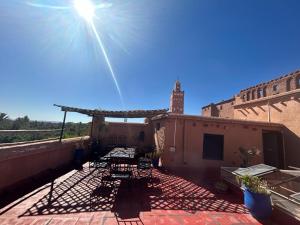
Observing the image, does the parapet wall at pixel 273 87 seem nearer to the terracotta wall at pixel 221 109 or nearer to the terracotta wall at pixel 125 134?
the terracotta wall at pixel 221 109

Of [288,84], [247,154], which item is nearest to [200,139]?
[247,154]

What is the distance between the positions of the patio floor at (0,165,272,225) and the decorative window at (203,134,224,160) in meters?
3.22

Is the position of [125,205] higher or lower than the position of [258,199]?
lower

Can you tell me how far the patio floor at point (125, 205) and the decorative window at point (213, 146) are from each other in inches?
127

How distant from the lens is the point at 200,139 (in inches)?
368

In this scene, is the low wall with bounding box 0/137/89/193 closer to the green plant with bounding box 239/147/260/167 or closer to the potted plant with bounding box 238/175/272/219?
the potted plant with bounding box 238/175/272/219

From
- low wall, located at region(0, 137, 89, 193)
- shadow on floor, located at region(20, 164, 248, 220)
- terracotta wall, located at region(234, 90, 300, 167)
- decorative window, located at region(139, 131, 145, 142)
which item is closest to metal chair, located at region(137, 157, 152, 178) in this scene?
shadow on floor, located at region(20, 164, 248, 220)

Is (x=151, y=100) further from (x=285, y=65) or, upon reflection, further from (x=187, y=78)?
(x=285, y=65)

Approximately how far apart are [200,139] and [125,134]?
7629 mm

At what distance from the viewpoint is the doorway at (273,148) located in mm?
10273

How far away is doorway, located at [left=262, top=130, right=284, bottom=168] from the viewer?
10273 mm

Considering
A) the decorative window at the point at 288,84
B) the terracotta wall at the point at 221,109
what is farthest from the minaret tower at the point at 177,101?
the decorative window at the point at 288,84

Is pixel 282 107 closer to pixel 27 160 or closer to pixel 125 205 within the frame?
pixel 125 205

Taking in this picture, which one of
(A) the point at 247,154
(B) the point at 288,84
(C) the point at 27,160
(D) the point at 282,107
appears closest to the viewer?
(C) the point at 27,160
